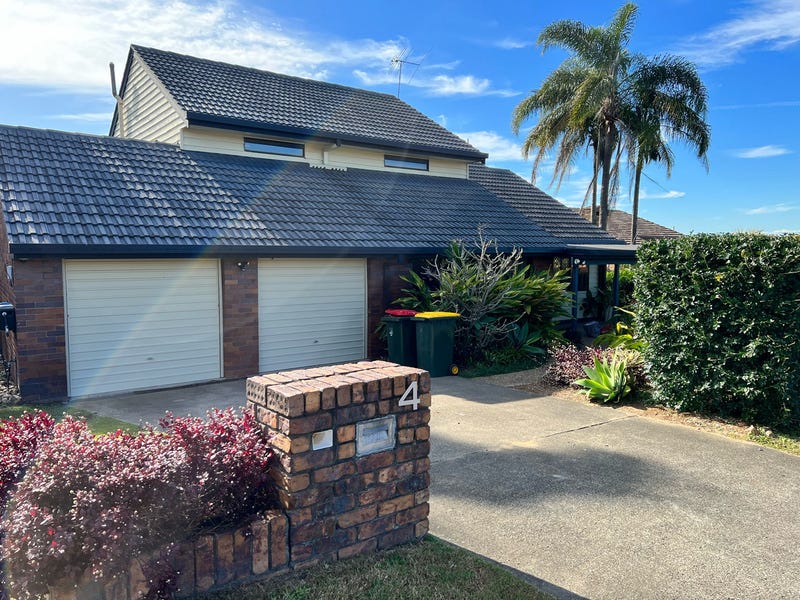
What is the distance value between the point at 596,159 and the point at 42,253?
21.6m

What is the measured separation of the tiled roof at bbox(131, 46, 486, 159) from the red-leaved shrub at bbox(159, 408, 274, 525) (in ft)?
35.1

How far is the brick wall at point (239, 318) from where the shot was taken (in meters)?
10.1

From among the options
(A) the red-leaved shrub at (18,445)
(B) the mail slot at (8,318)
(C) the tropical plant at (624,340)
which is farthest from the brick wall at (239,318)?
(A) the red-leaved shrub at (18,445)

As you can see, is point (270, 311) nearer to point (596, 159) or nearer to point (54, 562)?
point (54, 562)

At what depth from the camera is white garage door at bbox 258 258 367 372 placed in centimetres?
1070

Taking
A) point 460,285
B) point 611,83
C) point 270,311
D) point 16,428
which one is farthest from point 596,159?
point 16,428

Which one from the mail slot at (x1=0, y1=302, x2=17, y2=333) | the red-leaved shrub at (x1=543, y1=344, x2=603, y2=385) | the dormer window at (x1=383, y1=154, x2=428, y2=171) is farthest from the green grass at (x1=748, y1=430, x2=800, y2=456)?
the dormer window at (x1=383, y1=154, x2=428, y2=171)

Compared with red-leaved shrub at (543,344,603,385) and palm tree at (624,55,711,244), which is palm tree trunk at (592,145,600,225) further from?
red-leaved shrub at (543,344,603,385)

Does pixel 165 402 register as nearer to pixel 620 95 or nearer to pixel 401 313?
pixel 401 313

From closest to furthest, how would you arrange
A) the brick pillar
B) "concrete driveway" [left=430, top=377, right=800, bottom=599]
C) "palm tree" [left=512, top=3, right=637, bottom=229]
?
the brick pillar → "concrete driveway" [left=430, top=377, right=800, bottom=599] → "palm tree" [left=512, top=3, right=637, bottom=229]

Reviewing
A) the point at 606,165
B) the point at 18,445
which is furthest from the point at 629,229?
the point at 18,445

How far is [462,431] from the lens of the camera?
6.87 m

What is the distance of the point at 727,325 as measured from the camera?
701 cm

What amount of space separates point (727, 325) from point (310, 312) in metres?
7.20
